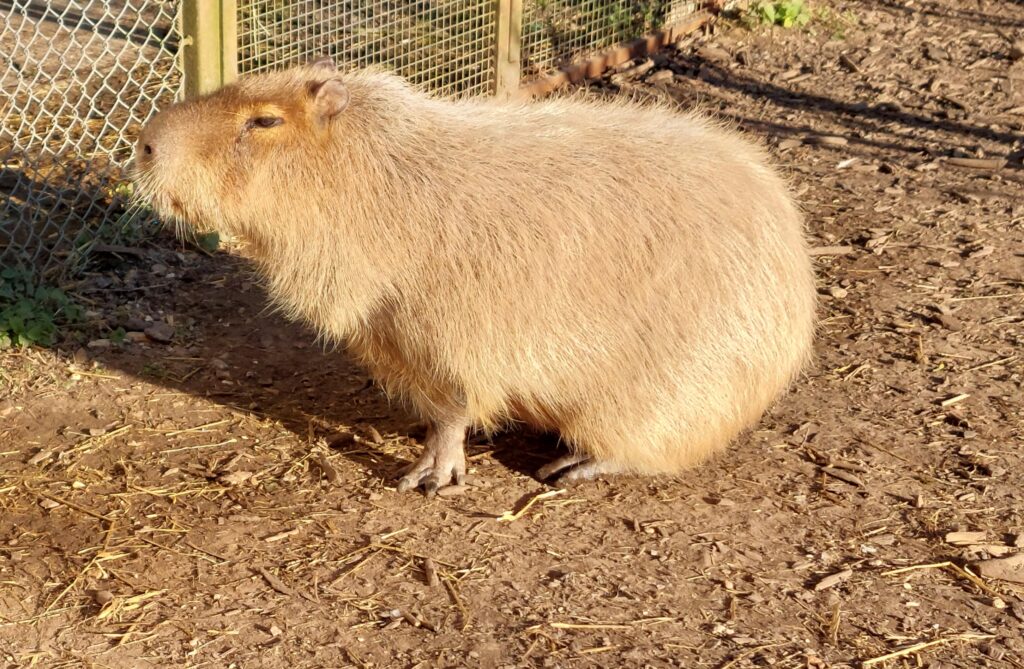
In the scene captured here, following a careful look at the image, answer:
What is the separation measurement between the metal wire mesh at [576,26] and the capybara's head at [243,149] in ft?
10.7

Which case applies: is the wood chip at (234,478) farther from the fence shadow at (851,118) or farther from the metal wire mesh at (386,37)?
the fence shadow at (851,118)

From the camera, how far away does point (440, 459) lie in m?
3.94

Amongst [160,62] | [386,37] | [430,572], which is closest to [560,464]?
[430,572]

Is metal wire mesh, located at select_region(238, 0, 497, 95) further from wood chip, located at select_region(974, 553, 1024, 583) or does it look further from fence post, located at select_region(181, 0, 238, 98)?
wood chip, located at select_region(974, 553, 1024, 583)

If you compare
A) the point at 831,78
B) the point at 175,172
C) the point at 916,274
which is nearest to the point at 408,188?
the point at 175,172

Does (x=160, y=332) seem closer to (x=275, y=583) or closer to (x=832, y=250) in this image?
(x=275, y=583)

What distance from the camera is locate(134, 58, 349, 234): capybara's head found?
11.5 ft

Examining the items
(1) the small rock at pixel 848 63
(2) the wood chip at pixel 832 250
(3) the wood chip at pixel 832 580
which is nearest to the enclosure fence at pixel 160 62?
(1) the small rock at pixel 848 63

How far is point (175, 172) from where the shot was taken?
351 cm

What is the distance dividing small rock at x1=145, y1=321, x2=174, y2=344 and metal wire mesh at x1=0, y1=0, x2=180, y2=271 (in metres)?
0.51

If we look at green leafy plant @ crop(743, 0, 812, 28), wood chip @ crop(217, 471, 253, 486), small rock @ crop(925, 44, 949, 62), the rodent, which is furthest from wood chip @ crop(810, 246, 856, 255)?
wood chip @ crop(217, 471, 253, 486)

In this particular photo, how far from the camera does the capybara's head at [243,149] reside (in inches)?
138

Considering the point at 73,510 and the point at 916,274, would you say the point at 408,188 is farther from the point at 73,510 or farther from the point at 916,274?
the point at 916,274

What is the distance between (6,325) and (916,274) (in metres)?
3.47
